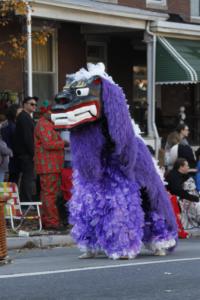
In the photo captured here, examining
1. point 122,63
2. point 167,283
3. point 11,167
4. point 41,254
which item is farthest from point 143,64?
point 167,283

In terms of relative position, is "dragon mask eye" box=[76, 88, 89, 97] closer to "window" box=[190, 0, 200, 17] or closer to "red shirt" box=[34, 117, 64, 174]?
"red shirt" box=[34, 117, 64, 174]

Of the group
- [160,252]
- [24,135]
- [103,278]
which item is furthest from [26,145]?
[103,278]

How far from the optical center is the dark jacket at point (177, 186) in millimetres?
14172

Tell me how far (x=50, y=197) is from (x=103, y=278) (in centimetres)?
492

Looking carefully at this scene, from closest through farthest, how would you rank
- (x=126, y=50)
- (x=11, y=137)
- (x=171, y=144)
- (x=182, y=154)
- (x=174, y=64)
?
(x=11, y=137) → (x=182, y=154) → (x=171, y=144) → (x=174, y=64) → (x=126, y=50)

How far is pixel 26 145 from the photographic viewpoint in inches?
557

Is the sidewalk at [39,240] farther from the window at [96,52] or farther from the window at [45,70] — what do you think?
the window at [96,52]

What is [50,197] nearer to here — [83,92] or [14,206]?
[14,206]

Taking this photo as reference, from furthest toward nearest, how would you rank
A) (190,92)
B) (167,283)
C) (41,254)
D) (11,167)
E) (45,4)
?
1. (190,92)
2. (45,4)
3. (11,167)
4. (41,254)
5. (167,283)

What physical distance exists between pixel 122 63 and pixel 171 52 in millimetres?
2798

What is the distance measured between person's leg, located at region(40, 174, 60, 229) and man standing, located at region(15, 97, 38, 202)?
0.85 metres

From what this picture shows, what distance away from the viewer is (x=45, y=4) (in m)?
17.0

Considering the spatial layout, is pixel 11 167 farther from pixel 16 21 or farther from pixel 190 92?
pixel 190 92

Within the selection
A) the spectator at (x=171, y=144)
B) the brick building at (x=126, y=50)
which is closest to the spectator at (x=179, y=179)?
the spectator at (x=171, y=144)
